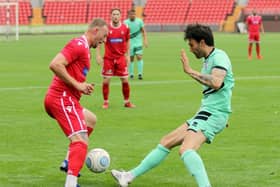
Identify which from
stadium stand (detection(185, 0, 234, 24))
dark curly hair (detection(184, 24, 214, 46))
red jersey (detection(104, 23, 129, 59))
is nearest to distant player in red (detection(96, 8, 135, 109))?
red jersey (detection(104, 23, 129, 59))

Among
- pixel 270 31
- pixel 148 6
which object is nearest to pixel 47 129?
pixel 270 31

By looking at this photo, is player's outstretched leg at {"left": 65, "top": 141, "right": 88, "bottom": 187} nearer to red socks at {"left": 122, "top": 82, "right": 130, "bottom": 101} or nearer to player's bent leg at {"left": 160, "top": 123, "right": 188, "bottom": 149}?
player's bent leg at {"left": 160, "top": 123, "right": 188, "bottom": 149}

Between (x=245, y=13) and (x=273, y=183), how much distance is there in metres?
62.3

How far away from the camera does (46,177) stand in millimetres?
10430

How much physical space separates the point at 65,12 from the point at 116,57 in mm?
60619

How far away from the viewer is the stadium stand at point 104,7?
255 ft

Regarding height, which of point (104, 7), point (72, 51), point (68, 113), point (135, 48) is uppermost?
point (72, 51)

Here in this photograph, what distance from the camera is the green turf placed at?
1048cm

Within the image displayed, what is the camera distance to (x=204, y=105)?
9.16 m

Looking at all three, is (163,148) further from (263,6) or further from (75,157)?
(263,6)

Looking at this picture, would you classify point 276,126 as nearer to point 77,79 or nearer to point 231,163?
point 231,163

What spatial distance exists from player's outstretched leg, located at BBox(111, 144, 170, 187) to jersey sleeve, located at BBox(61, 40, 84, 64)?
141cm

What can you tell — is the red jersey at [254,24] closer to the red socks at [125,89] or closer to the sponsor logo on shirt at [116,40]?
the sponsor logo on shirt at [116,40]

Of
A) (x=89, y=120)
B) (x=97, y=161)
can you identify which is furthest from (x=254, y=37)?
(x=97, y=161)
